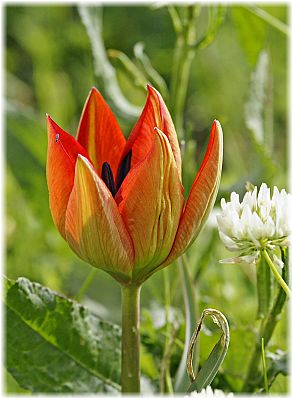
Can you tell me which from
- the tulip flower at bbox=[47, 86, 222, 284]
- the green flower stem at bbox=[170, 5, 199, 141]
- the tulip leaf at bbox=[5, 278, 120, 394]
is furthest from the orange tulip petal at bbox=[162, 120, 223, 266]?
the green flower stem at bbox=[170, 5, 199, 141]

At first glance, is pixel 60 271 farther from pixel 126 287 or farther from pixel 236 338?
pixel 126 287

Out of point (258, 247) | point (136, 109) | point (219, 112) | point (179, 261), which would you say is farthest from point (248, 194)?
point (219, 112)

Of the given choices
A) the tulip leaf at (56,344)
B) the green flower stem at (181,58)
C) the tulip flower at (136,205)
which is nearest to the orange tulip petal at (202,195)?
the tulip flower at (136,205)

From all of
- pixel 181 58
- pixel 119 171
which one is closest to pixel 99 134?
pixel 119 171

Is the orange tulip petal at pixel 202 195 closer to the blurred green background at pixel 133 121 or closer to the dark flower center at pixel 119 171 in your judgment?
the dark flower center at pixel 119 171

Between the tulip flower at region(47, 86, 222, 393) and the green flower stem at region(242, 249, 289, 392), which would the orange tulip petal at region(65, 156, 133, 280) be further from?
the green flower stem at region(242, 249, 289, 392)

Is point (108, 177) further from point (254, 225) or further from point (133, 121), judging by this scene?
point (133, 121)
